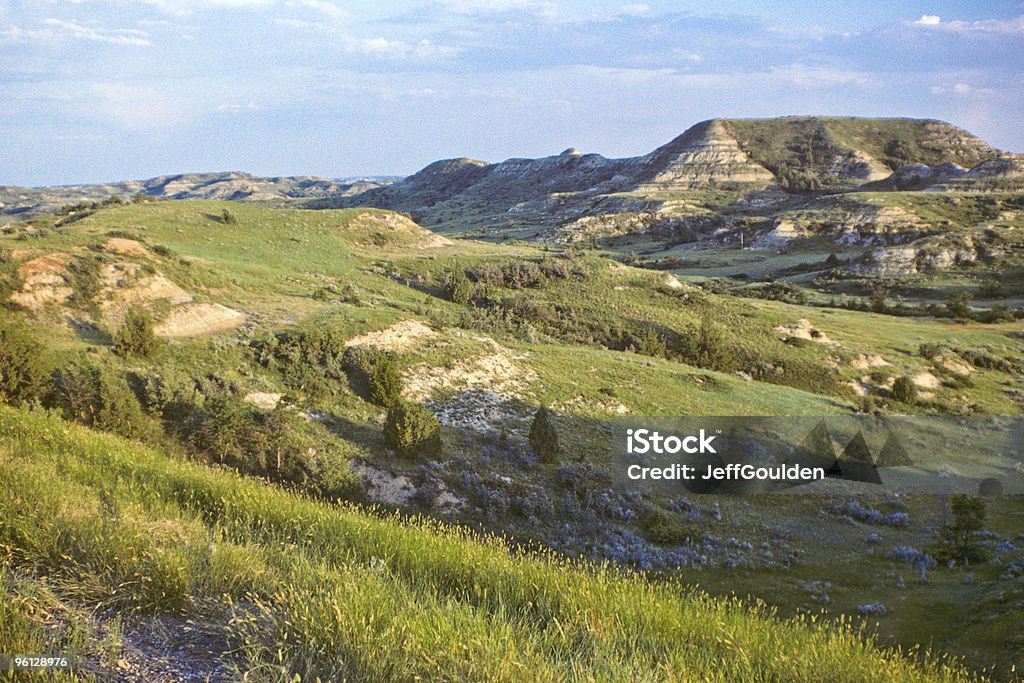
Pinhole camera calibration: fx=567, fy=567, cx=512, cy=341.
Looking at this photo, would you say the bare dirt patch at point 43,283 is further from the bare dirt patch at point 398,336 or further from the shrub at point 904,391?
the shrub at point 904,391

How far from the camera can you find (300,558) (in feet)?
17.4

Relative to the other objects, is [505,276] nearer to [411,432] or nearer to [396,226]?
[396,226]

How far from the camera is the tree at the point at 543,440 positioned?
18688mm

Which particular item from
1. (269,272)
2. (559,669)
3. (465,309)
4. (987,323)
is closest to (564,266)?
(465,309)

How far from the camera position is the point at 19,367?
46.1ft

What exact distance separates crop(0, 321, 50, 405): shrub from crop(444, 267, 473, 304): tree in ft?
86.5

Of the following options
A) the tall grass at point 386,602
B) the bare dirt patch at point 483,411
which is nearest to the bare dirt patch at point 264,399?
the bare dirt patch at point 483,411

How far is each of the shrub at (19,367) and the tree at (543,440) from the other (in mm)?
13565

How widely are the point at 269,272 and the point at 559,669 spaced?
34.4 m

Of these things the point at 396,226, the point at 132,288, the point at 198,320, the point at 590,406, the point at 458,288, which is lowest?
the point at 590,406

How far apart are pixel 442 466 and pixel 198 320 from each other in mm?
12879

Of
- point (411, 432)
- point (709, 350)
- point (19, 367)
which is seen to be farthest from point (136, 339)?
point (709, 350)

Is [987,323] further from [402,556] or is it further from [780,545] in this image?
[402,556]

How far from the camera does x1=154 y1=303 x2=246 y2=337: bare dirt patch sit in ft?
70.6
